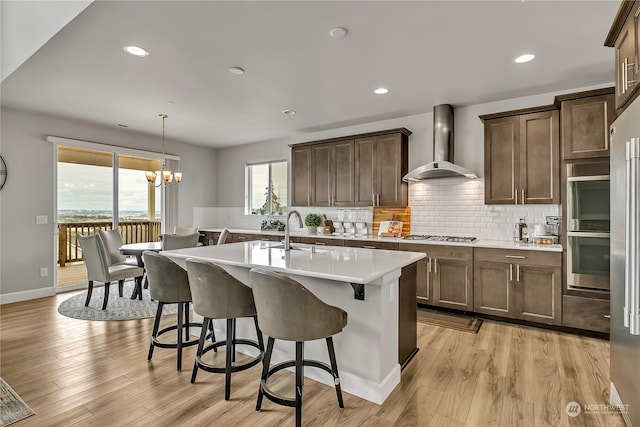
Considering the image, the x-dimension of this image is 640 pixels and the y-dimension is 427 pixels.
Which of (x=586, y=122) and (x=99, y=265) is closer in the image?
(x=586, y=122)

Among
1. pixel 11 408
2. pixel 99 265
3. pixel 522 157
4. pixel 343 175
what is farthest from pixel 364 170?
pixel 11 408

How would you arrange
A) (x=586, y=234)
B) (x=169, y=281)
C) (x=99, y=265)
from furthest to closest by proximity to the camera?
(x=99, y=265)
(x=586, y=234)
(x=169, y=281)

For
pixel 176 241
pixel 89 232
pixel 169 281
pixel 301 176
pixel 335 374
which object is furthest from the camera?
pixel 89 232

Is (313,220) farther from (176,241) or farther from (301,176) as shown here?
(176,241)

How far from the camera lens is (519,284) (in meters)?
3.55

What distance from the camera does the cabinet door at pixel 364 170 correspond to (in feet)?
15.9

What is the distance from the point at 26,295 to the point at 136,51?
4025 millimetres

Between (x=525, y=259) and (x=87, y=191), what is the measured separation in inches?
252

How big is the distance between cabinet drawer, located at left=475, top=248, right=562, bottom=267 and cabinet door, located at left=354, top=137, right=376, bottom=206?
167cm

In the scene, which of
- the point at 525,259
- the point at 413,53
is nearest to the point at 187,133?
the point at 413,53

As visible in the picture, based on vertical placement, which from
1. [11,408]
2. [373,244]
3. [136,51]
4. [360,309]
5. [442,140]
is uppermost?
[136,51]

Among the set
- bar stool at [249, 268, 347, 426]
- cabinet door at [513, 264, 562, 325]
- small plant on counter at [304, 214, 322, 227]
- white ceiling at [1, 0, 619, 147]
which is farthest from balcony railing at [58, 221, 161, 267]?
cabinet door at [513, 264, 562, 325]

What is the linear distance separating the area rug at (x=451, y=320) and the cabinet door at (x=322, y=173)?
2245mm

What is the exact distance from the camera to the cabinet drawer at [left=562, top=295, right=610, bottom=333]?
317cm
